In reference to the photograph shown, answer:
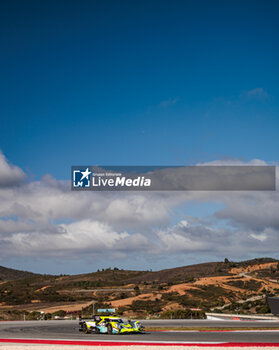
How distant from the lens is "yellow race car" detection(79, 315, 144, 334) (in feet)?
103

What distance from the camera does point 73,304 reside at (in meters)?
82.9

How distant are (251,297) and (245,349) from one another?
70.3 m

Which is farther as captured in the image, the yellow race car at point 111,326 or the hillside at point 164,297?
the hillside at point 164,297

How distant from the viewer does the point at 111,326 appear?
31.6m

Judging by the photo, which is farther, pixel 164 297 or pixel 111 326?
pixel 164 297

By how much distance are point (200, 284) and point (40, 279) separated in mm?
72313

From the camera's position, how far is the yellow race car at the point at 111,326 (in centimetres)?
3150

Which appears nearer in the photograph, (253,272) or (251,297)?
(251,297)

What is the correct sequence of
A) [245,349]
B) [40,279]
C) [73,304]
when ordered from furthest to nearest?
1. [40,279]
2. [73,304]
3. [245,349]

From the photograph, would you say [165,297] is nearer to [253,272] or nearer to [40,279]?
[253,272]

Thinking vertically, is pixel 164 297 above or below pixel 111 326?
below

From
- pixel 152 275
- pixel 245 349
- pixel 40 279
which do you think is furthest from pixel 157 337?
pixel 40 279

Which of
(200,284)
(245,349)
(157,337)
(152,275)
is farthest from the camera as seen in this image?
(152,275)

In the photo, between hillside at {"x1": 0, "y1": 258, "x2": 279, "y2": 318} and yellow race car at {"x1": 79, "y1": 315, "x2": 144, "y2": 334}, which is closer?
yellow race car at {"x1": 79, "y1": 315, "x2": 144, "y2": 334}
